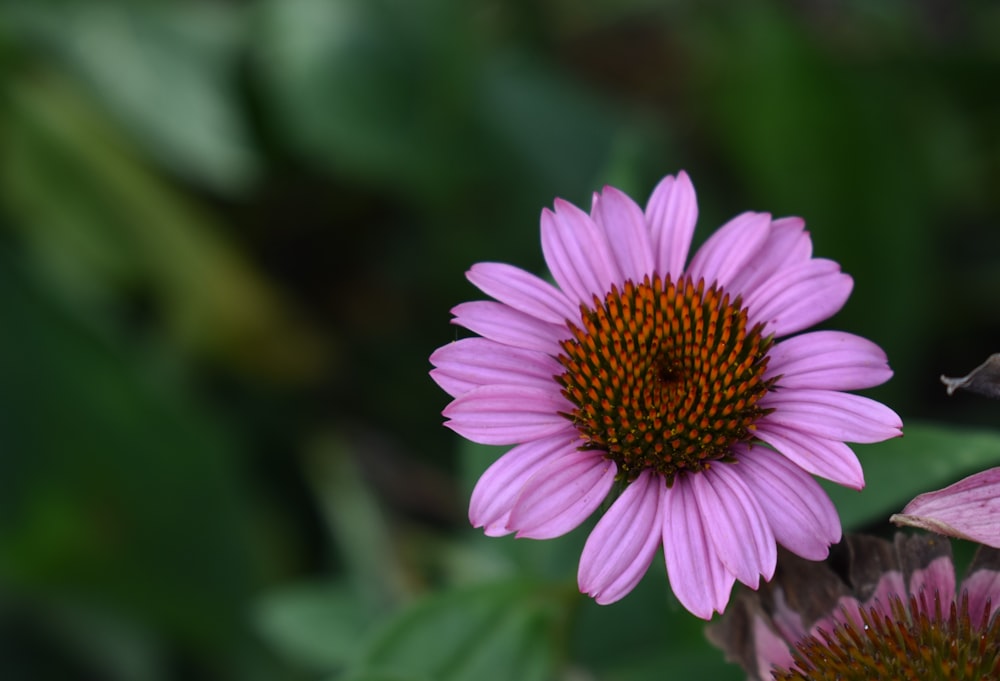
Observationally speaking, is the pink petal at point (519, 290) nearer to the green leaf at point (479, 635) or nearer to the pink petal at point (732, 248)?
the pink petal at point (732, 248)

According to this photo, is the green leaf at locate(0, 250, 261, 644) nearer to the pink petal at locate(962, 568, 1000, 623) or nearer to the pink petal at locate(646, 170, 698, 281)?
the pink petal at locate(646, 170, 698, 281)

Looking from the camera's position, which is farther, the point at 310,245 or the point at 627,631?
the point at 310,245

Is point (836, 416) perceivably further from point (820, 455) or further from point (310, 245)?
point (310, 245)

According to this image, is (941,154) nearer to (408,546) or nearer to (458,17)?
(458,17)

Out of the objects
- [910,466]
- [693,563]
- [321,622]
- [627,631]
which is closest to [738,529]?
[693,563]

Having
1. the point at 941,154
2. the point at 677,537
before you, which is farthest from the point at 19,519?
the point at 941,154

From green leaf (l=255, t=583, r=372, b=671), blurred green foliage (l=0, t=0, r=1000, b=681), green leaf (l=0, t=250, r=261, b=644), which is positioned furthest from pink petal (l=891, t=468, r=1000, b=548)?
green leaf (l=0, t=250, r=261, b=644)

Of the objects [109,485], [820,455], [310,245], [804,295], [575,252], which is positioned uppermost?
[310,245]
